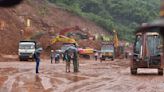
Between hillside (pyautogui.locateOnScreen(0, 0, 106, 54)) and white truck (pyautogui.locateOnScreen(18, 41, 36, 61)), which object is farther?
hillside (pyautogui.locateOnScreen(0, 0, 106, 54))

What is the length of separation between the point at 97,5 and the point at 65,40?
3615 centimetres

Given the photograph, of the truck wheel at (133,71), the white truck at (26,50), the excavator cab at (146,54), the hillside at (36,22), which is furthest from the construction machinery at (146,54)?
the hillside at (36,22)

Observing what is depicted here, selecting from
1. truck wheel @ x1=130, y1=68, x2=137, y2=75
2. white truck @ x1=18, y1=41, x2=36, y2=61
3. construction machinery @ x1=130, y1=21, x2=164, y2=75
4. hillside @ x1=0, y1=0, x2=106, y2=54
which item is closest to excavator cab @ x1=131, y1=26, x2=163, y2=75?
construction machinery @ x1=130, y1=21, x2=164, y2=75

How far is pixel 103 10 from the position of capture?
9100 centimetres

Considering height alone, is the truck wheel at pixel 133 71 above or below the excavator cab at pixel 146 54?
below

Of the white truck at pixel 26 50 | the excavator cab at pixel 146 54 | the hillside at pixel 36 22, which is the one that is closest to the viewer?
the excavator cab at pixel 146 54

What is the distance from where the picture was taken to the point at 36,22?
66562 mm

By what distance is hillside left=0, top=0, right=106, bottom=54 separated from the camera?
56.2 metres

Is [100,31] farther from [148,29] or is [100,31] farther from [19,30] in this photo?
[148,29]

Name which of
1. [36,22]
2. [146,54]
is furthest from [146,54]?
[36,22]

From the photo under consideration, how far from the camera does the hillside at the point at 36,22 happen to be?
56156 millimetres

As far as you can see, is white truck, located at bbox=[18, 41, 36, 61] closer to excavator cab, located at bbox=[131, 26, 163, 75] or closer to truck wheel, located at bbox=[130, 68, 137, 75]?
truck wheel, located at bbox=[130, 68, 137, 75]

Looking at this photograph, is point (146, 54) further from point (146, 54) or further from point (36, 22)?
point (36, 22)

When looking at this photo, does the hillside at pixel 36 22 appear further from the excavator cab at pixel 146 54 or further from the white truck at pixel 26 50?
the excavator cab at pixel 146 54
